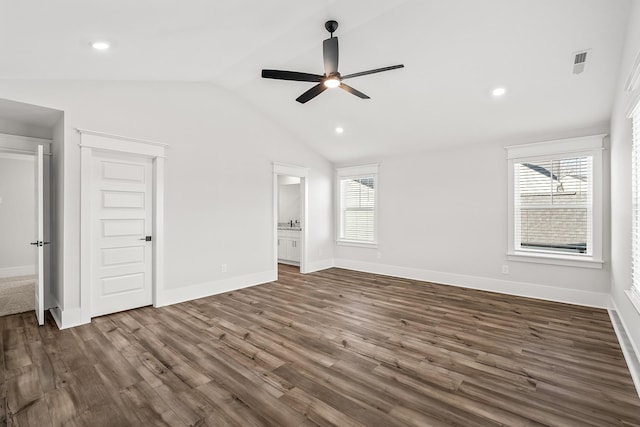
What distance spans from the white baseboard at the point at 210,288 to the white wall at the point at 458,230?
7.53 feet

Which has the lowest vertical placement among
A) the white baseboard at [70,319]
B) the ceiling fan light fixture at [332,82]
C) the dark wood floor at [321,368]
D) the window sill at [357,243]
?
the dark wood floor at [321,368]

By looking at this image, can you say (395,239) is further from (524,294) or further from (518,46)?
(518,46)

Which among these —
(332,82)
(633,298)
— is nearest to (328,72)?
(332,82)

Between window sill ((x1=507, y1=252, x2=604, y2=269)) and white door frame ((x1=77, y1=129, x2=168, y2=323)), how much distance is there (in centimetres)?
515

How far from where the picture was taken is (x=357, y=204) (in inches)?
269

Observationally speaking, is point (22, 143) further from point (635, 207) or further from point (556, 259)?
point (556, 259)

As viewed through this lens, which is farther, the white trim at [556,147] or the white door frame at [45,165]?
the white trim at [556,147]

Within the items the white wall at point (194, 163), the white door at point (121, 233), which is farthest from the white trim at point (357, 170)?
the white door at point (121, 233)

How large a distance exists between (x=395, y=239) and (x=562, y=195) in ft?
8.92

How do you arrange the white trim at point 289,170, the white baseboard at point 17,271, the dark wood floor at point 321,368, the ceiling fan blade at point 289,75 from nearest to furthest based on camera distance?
the dark wood floor at point 321,368 < the ceiling fan blade at point 289,75 < the white trim at point 289,170 < the white baseboard at point 17,271

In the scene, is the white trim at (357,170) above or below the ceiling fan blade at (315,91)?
below

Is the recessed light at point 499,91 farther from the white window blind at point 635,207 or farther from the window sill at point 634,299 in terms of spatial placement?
the window sill at point 634,299

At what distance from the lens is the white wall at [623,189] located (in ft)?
8.25

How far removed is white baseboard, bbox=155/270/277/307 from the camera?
4254 mm
